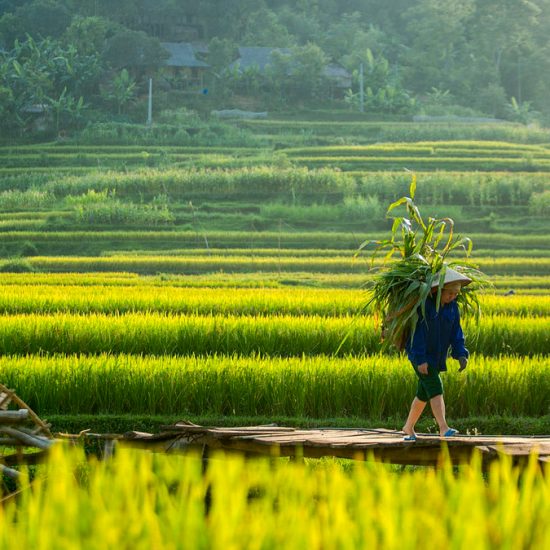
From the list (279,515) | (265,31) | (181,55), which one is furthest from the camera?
(265,31)

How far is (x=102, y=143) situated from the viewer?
32.6m

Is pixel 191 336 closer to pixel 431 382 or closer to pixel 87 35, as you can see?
pixel 431 382

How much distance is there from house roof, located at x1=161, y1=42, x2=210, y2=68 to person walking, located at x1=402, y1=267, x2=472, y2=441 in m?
32.9

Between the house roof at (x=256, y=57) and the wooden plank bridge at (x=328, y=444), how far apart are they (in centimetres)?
3350

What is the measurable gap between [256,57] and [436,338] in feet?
114

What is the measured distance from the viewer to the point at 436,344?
4.82m

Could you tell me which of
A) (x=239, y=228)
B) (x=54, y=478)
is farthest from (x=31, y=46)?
(x=54, y=478)

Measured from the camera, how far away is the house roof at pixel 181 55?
123 ft

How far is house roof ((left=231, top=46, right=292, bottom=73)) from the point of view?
3769cm

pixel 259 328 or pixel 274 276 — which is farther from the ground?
pixel 259 328

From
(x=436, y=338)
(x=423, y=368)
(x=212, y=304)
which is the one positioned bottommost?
(x=212, y=304)

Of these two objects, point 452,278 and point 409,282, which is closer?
point 452,278

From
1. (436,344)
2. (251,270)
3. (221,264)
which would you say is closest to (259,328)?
(436,344)

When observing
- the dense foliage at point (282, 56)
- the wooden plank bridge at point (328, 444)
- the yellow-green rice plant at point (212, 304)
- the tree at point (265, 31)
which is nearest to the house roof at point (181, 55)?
the dense foliage at point (282, 56)
